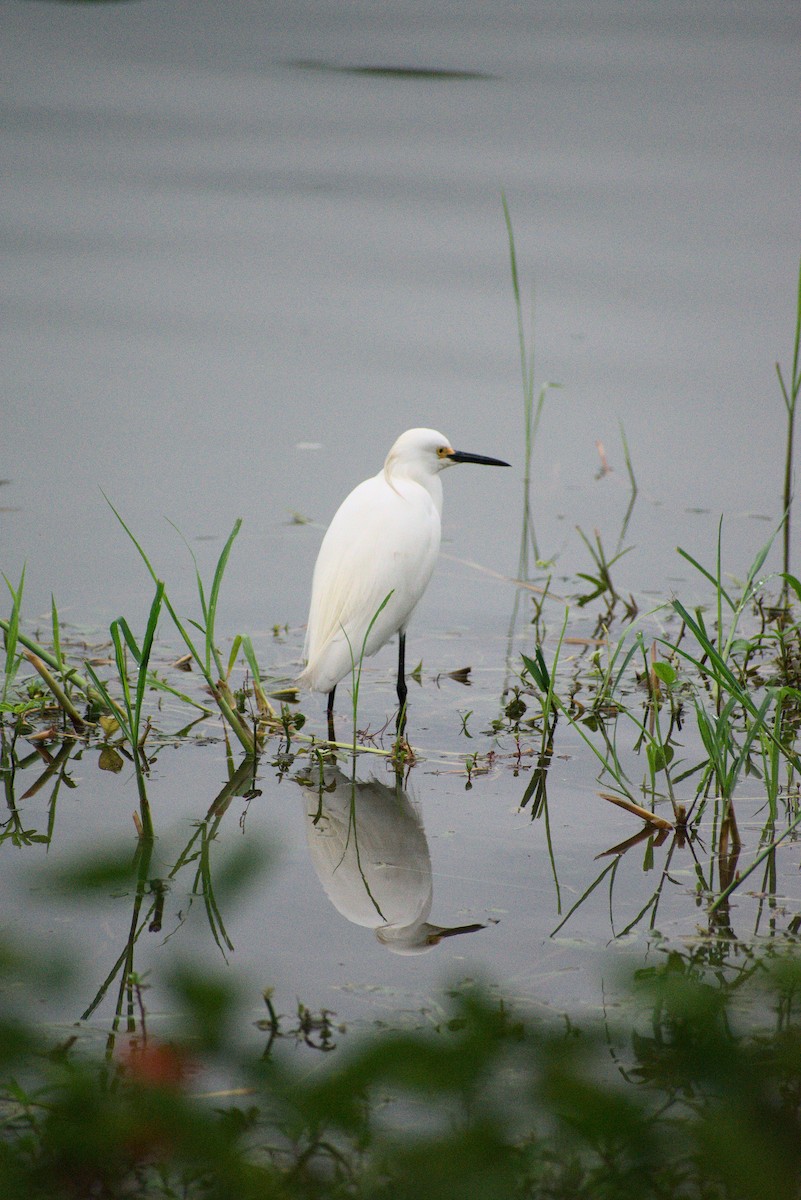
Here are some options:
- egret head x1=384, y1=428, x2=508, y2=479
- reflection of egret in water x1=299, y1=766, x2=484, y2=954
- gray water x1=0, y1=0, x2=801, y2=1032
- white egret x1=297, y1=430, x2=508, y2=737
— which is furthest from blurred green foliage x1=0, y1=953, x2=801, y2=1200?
egret head x1=384, y1=428, x2=508, y2=479

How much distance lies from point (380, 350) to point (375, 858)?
4539 mm

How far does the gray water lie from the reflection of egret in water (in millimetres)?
27

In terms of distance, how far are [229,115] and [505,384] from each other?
A: 17.5 ft

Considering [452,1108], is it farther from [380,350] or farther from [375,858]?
[380,350]

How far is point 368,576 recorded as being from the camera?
3420 millimetres

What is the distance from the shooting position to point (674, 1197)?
88 centimetres

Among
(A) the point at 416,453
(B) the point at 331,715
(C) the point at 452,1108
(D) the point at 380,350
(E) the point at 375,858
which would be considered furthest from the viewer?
(D) the point at 380,350

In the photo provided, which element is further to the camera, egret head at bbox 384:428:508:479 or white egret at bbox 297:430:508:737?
egret head at bbox 384:428:508:479

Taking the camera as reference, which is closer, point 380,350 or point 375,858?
point 375,858

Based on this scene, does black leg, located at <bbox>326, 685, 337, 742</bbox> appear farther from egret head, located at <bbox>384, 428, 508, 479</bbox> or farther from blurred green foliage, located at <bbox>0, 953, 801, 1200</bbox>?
blurred green foliage, located at <bbox>0, 953, 801, 1200</bbox>

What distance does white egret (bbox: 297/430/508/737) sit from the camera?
3.29m

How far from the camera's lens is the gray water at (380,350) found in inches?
101

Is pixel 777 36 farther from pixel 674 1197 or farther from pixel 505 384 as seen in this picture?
pixel 674 1197

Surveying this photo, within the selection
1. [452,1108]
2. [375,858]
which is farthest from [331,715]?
[452,1108]
